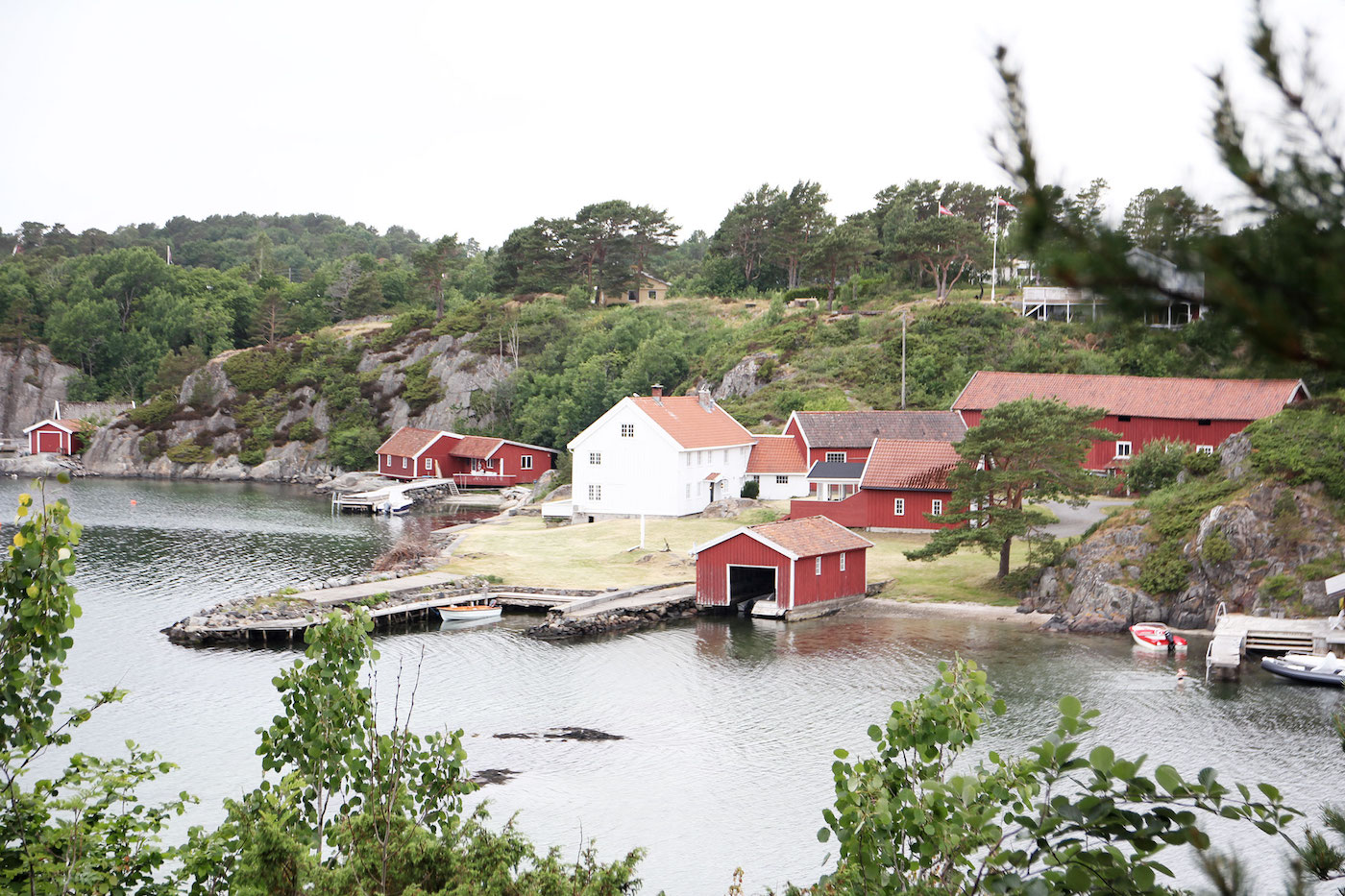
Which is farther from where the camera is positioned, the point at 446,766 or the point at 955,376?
the point at 955,376

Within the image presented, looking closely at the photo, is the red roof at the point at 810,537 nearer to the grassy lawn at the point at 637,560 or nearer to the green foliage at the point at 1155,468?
the grassy lawn at the point at 637,560

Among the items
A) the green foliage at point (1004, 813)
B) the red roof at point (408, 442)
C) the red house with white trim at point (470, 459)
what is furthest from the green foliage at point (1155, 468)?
the red roof at point (408, 442)

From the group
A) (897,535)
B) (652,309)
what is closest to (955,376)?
(897,535)

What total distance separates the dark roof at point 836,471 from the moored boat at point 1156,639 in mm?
19953

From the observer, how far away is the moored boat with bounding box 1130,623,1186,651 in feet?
109

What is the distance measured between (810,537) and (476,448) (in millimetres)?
41120

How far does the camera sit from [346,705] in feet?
38.6

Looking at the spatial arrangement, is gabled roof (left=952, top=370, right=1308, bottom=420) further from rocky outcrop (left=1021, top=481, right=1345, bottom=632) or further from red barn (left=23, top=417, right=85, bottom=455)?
red barn (left=23, top=417, right=85, bottom=455)

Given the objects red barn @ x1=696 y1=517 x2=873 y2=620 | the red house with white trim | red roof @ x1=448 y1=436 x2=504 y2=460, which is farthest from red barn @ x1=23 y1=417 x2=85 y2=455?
red barn @ x1=696 y1=517 x2=873 y2=620

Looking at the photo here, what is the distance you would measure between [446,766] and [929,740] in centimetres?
472

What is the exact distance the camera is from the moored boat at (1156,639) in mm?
33312

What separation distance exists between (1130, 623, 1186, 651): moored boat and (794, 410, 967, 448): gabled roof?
2301 centimetres

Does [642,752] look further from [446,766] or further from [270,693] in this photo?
[446,766]

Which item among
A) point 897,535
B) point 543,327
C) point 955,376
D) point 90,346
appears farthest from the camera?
point 90,346
